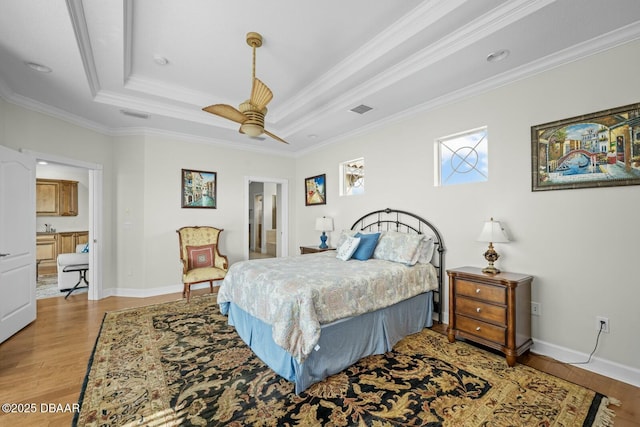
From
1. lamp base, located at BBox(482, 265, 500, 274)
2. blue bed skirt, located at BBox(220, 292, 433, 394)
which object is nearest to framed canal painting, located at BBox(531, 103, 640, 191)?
lamp base, located at BBox(482, 265, 500, 274)

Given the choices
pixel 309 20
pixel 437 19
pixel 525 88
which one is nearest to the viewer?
pixel 437 19

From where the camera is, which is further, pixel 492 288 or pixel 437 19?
pixel 492 288

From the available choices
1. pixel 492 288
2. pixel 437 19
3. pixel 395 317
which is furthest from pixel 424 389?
pixel 437 19

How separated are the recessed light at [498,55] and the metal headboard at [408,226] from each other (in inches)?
76.6

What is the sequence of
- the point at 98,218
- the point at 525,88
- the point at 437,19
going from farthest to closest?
the point at 98,218 → the point at 525,88 → the point at 437,19

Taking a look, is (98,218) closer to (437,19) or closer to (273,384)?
(273,384)

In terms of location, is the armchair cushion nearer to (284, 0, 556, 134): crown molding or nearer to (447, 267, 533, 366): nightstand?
(284, 0, 556, 134): crown molding

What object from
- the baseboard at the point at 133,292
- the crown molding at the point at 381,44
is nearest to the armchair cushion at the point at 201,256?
the baseboard at the point at 133,292

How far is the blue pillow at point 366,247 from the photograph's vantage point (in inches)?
138

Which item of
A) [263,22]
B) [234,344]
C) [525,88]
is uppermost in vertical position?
[263,22]

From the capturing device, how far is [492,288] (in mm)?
2588

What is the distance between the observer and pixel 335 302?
92.3 inches

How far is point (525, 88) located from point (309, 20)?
232cm

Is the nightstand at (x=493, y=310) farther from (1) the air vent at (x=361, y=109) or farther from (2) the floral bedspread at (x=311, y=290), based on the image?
(1) the air vent at (x=361, y=109)
